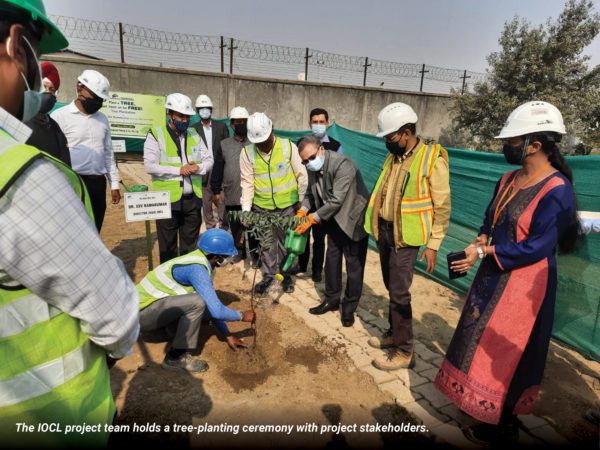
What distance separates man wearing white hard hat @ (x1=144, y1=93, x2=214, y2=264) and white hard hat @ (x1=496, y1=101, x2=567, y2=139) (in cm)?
304

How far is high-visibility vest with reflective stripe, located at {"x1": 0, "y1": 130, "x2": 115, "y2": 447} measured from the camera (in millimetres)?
862

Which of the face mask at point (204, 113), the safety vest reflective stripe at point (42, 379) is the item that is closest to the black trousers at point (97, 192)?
the face mask at point (204, 113)

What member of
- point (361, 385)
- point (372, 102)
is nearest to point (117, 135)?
point (372, 102)

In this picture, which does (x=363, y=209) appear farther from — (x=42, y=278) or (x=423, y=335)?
(x=42, y=278)

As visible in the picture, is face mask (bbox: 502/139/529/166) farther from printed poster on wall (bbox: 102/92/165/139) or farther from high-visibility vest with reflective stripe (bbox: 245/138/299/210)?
printed poster on wall (bbox: 102/92/165/139)

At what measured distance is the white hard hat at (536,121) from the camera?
6.72 ft

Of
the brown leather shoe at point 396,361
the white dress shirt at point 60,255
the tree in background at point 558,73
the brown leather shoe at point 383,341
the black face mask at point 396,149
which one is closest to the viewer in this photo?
the white dress shirt at point 60,255

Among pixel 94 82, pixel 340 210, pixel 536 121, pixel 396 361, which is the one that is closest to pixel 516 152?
pixel 536 121

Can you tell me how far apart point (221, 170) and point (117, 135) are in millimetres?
9158

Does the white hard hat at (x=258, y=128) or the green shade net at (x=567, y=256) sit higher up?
the white hard hat at (x=258, y=128)

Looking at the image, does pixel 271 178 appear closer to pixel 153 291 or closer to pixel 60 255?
pixel 153 291

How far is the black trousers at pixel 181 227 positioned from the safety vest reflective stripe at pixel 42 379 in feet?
11.0

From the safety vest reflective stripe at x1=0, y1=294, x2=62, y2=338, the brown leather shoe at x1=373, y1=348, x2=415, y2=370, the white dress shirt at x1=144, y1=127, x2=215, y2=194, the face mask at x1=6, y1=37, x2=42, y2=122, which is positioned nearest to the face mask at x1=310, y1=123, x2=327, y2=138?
the white dress shirt at x1=144, y1=127, x2=215, y2=194

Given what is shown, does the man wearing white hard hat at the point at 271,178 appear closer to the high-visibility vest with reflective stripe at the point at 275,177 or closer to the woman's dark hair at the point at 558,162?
the high-visibility vest with reflective stripe at the point at 275,177
